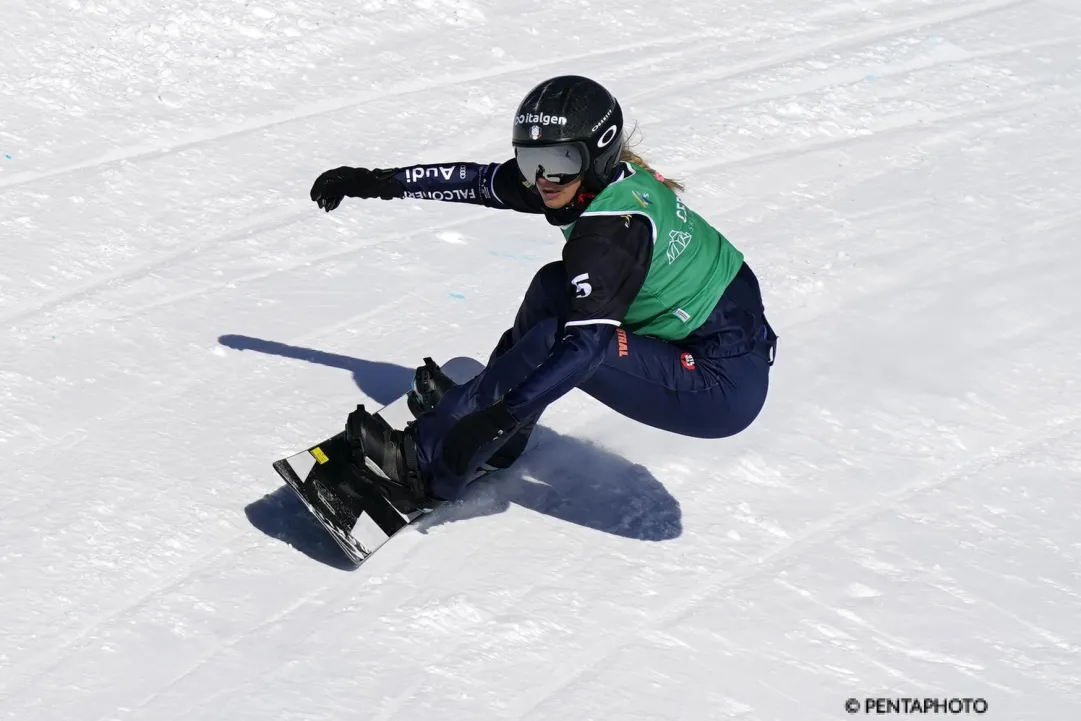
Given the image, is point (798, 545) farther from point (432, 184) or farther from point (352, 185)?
point (352, 185)

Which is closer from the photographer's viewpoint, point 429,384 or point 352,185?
point 429,384

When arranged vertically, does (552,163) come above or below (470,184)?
above

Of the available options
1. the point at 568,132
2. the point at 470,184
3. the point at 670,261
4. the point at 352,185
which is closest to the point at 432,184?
the point at 470,184

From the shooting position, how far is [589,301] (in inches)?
151

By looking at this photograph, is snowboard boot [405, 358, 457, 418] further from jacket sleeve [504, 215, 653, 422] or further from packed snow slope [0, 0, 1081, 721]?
jacket sleeve [504, 215, 653, 422]

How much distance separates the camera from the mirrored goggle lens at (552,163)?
3994 millimetres

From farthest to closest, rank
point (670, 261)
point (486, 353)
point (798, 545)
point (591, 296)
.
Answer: point (486, 353) → point (798, 545) → point (670, 261) → point (591, 296)

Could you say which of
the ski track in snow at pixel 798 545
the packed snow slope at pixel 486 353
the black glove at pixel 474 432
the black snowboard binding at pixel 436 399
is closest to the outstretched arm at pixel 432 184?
the black snowboard binding at pixel 436 399

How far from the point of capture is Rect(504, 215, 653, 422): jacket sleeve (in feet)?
12.6

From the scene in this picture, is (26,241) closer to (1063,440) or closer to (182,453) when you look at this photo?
(182,453)

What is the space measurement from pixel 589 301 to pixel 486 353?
1.59 meters

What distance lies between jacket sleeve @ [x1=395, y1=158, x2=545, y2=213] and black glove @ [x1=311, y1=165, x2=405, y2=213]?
4 cm

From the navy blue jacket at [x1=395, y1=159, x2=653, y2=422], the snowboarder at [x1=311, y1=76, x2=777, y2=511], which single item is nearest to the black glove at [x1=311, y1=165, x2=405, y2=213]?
the snowboarder at [x1=311, y1=76, x2=777, y2=511]

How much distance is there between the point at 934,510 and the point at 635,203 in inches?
64.5
